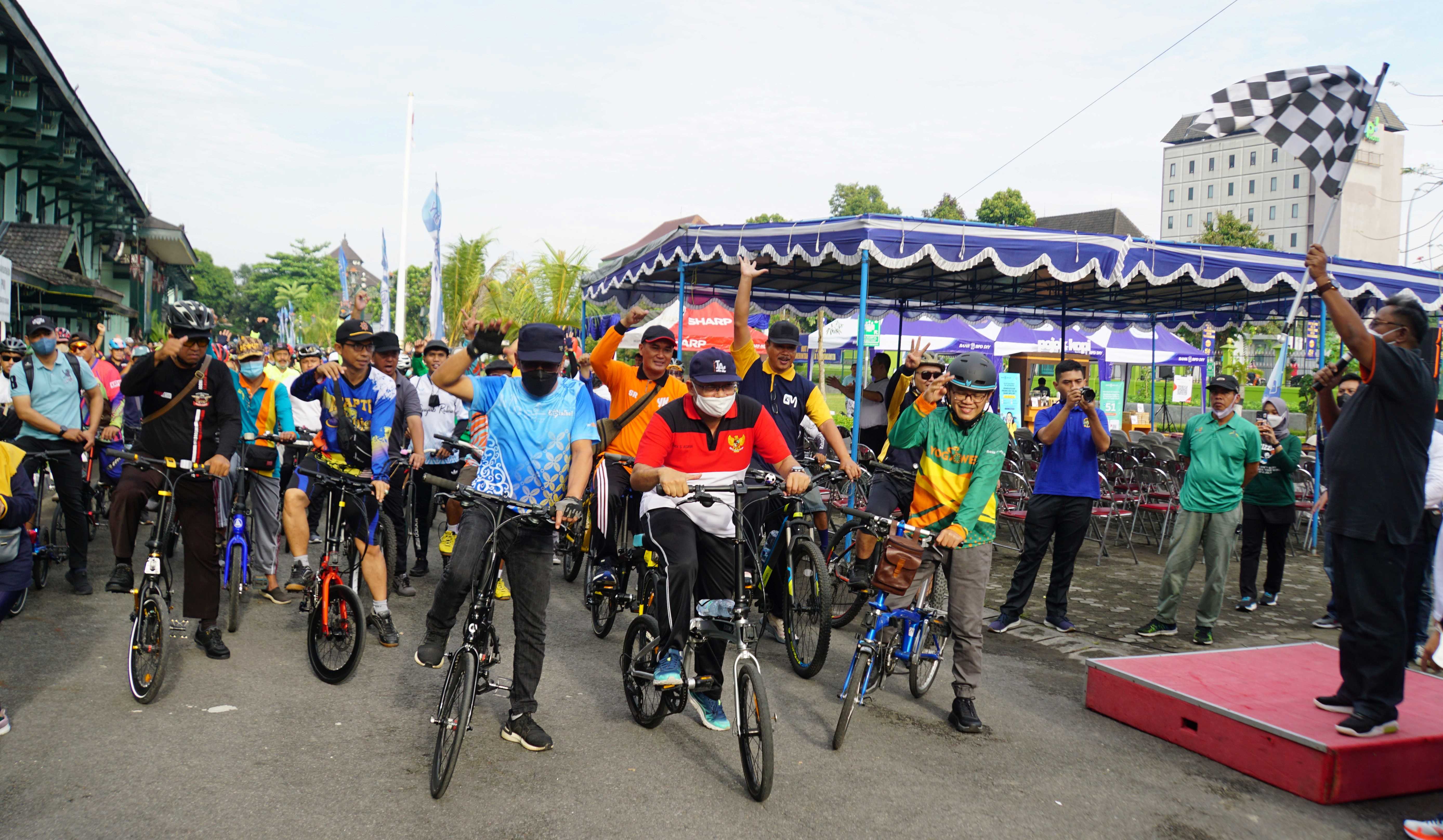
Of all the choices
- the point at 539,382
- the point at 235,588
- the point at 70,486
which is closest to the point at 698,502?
the point at 539,382

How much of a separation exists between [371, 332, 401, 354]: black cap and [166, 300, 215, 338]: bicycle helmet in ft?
4.27

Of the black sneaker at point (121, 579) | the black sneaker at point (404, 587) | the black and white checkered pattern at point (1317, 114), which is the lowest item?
the black sneaker at point (404, 587)

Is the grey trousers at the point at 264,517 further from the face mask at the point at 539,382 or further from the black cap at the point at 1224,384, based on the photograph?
the black cap at the point at 1224,384

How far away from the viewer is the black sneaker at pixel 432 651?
439cm

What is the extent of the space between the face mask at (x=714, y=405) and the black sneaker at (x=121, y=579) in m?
3.41

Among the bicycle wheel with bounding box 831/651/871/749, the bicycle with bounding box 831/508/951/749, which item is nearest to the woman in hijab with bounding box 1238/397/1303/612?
the bicycle with bounding box 831/508/951/749

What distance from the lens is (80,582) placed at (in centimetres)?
768

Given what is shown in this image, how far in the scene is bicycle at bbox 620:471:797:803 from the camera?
13.6 feet

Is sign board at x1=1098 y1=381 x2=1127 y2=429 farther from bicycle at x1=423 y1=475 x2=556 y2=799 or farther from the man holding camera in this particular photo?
bicycle at x1=423 y1=475 x2=556 y2=799

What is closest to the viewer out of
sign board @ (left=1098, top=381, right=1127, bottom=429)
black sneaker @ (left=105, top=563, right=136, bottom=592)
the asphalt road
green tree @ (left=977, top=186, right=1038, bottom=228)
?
the asphalt road

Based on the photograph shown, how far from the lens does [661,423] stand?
4980 mm

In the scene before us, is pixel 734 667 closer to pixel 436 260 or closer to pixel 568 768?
pixel 568 768

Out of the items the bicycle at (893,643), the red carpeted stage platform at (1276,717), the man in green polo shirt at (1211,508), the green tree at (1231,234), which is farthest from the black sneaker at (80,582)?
the green tree at (1231,234)

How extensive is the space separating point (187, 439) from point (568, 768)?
316 cm
